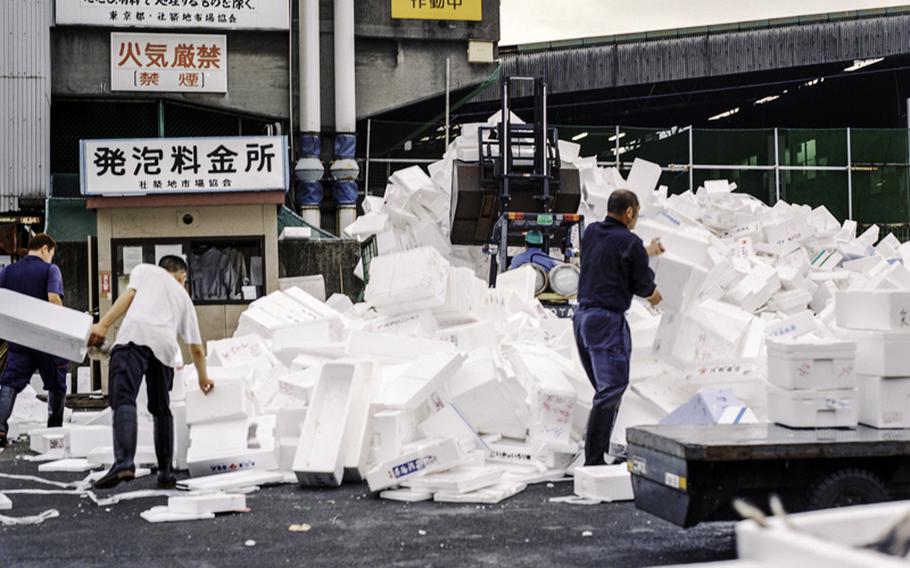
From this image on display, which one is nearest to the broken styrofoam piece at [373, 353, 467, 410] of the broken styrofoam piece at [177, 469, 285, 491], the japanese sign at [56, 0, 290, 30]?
the broken styrofoam piece at [177, 469, 285, 491]

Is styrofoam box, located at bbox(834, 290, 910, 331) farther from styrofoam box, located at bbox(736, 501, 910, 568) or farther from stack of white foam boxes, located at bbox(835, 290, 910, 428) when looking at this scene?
styrofoam box, located at bbox(736, 501, 910, 568)

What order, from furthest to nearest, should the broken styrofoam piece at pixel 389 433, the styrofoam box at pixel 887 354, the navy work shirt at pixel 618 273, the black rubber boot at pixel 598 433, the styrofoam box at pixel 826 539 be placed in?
the broken styrofoam piece at pixel 389 433, the black rubber boot at pixel 598 433, the navy work shirt at pixel 618 273, the styrofoam box at pixel 887 354, the styrofoam box at pixel 826 539

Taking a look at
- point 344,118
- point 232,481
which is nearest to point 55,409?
point 232,481

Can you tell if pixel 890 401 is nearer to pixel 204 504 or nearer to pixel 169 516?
pixel 204 504

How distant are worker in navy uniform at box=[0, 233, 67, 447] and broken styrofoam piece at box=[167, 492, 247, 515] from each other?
4.12 meters

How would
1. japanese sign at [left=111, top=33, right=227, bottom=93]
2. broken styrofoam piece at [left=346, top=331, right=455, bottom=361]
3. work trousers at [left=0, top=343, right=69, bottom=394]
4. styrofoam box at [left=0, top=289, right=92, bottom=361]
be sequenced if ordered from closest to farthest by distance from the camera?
1. styrofoam box at [left=0, top=289, right=92, bottom=361]
2. broken styrofoam piece at [left=346, top=331, right=455, bottom=361]
3. work trousers at [left=0, top=343, right=69, bottom=394]
4. japanese sign at [left=111, top=33, right=227, bottom=93]

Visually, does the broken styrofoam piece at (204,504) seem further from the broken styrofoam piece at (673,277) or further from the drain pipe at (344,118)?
the drain pipe at (344,118)

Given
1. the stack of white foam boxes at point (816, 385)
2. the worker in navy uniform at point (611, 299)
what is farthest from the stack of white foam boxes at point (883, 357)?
the worker in navy uniform at point (611, 299)

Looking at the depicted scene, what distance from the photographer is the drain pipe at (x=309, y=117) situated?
2441 cm

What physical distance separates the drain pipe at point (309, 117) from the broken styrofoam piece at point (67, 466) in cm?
1487

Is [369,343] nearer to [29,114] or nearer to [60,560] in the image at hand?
[60,560]

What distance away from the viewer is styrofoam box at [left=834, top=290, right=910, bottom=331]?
624 cm

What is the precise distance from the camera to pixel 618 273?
7.85 metres

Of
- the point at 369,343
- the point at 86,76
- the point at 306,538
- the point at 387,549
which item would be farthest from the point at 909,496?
the point at 86,76
